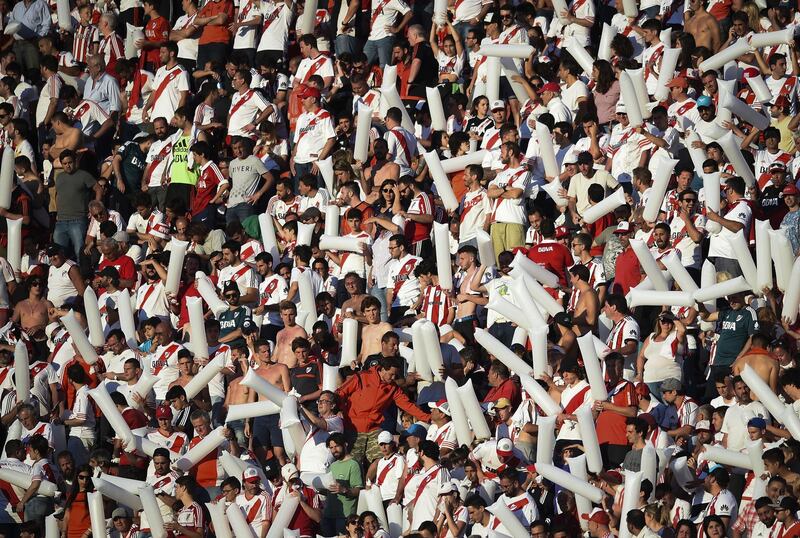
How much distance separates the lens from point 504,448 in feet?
42.1

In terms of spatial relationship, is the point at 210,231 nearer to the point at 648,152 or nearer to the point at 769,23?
the point at 648,152

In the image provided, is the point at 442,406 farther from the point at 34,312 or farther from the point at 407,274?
the point at 34,312

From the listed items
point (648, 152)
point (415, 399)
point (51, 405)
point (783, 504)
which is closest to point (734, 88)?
point (648, 152)

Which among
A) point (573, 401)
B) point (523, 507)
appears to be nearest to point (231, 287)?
point (573, 401)

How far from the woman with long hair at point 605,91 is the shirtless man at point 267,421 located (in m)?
4.10

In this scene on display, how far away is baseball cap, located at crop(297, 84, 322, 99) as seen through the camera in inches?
667

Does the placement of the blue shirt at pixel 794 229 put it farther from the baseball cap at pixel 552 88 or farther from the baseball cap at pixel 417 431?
the baseball cap at pixel 417 431

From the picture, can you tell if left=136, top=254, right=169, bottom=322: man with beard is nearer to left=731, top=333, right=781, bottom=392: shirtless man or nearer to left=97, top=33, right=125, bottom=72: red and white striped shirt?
left=97, top=33, right=125, bottom=72: red and white striped shirt

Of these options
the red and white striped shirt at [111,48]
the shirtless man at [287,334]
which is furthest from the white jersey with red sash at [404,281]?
the red and white striped shirt at [111,48]

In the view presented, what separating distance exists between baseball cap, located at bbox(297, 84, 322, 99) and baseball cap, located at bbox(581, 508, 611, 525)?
6.24 m

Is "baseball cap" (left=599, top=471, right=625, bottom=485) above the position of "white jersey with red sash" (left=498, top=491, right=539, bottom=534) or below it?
above

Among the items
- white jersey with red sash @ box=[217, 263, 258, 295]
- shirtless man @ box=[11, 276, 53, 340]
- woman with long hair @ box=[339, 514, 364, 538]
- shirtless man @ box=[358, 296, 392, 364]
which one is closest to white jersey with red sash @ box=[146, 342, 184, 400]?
white jersey with red sash @ box=[217, 263, 258, 295]

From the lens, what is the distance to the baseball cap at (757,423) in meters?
12.3

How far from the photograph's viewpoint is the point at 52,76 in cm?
1884
